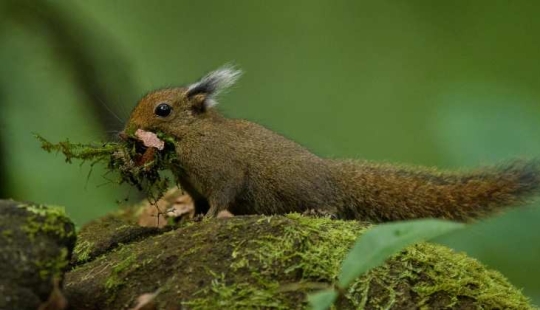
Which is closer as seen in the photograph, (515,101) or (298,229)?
(298,229)

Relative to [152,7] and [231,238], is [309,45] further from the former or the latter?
[231,238]

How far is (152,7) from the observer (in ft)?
20.4

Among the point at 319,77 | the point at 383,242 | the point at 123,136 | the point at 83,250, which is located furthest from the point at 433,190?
the point at 319,77

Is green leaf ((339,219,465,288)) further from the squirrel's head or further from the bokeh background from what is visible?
the bokeh background

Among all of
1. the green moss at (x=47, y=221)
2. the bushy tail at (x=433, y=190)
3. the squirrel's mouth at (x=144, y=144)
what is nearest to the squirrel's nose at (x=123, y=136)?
the squirrel's mouth at (x=144, y=144)

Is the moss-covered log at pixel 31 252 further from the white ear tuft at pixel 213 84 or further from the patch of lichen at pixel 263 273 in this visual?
the white ear tuft at pixel 213 84

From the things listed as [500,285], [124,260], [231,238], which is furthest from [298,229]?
[500,285]

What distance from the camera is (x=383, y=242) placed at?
1.83 metres

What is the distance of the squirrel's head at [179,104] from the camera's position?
3.74m

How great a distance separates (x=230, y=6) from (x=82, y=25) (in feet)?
4.87

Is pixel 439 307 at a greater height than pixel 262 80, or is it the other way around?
pixel 262 80

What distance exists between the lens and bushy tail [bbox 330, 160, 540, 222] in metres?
3.51

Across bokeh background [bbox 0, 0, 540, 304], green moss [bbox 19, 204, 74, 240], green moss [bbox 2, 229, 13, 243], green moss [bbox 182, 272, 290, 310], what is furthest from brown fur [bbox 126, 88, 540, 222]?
bokeh background [bbox 0, 0, 540, 304]

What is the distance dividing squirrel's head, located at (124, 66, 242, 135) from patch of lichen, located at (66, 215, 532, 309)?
1.01 m
